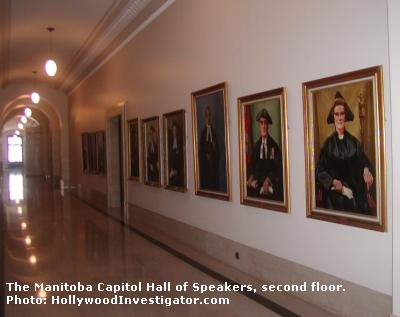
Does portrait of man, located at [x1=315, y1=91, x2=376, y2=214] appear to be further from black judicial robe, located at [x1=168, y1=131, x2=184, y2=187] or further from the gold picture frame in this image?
the gold picture frame

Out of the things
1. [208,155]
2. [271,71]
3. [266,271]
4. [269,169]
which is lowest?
[266,271]

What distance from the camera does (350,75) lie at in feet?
15.0

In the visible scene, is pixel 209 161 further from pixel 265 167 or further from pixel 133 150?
pixel 133 150

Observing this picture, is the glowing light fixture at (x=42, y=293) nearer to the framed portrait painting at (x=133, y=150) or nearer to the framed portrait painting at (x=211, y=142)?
the framed portrait painting at (x=211, y=142)

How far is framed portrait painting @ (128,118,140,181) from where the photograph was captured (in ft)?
38.7

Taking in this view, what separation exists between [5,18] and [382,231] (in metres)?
11.3

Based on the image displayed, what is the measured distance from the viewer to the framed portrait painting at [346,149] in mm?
4316

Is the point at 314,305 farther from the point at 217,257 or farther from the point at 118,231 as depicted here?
the point at 118,231

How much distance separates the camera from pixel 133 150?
39.7ft

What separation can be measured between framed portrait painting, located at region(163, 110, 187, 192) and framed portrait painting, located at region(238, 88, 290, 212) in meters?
2.37

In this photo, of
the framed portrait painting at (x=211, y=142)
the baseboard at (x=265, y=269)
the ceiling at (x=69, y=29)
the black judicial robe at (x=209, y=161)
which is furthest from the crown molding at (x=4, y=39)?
the baseboard at (x=265, y=269)

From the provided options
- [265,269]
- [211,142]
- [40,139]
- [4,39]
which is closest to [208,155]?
[211,142]

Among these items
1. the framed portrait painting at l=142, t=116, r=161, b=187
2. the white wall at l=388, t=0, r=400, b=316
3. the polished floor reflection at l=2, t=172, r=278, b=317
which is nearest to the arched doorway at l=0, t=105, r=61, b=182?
the polished floor reflection at l=2, t=172, r=278, b=317

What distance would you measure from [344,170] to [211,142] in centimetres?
326
